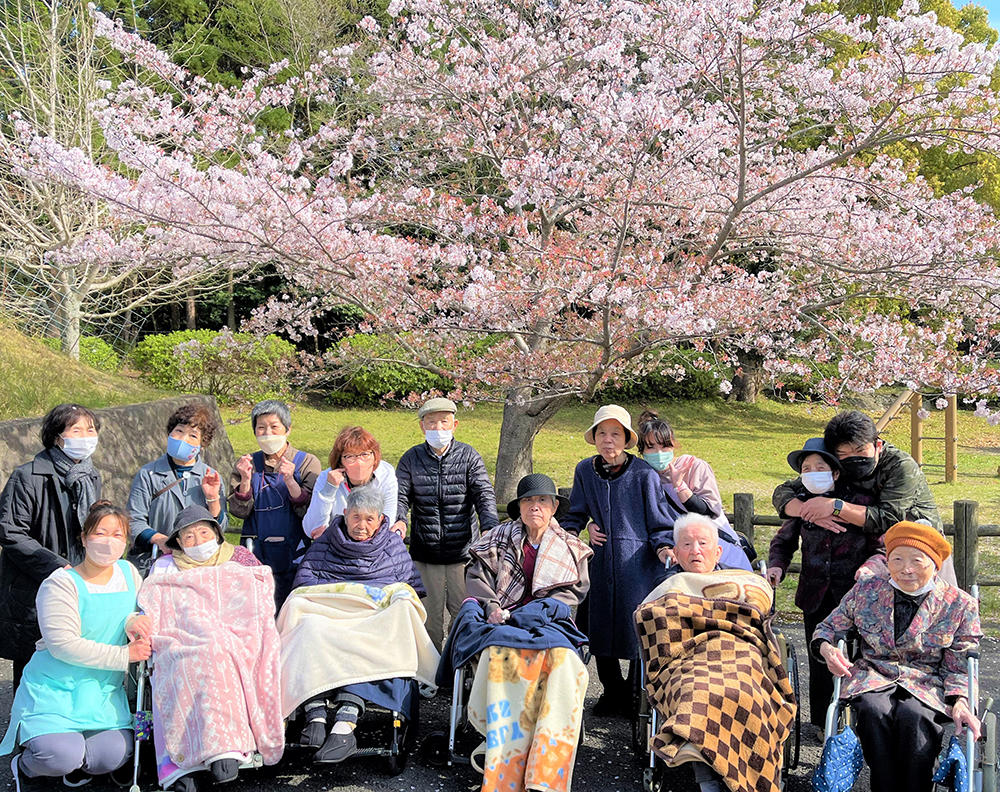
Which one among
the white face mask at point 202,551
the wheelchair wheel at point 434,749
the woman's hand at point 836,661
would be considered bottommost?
the wheelchair wheel at point 434,749

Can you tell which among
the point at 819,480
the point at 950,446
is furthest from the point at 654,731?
the point at 950,446

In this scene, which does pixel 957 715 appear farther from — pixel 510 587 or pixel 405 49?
pixel 405 49

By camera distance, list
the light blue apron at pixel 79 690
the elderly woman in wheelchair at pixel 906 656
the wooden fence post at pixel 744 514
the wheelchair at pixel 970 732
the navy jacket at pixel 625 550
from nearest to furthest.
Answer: the wheelchair at pixel 970 732
the elderly woman in wheelchair at pixel 906 656
the light blue apron at pixel 79 690
the navy jacket at pixel 625 550
the wooden fence post at pixel 744 514

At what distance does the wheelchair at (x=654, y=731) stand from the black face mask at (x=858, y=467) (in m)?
0.85

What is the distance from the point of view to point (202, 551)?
3.89 metres

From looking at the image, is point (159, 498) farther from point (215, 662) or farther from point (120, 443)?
point (120, 443)

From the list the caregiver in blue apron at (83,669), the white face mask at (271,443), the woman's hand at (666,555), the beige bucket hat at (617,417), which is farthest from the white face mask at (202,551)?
the woman's hand at (666,555)

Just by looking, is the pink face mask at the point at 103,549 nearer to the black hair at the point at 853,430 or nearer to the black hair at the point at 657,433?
the black hair at the point at 657,433

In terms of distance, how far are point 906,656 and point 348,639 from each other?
2345 mm

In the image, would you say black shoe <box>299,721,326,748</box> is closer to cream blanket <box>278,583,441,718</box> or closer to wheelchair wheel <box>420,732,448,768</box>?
cream blanket <box>278,583,441,718</box>

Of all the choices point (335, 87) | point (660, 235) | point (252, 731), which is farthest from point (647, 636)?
point (335, 87)

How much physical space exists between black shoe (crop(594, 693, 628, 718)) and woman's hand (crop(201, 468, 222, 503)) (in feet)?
7.35

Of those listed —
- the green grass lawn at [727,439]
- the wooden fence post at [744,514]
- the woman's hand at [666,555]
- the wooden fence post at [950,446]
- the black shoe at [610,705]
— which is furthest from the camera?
the wooden fence post at [950,446]

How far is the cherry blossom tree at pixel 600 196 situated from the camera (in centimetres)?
Result: 597
